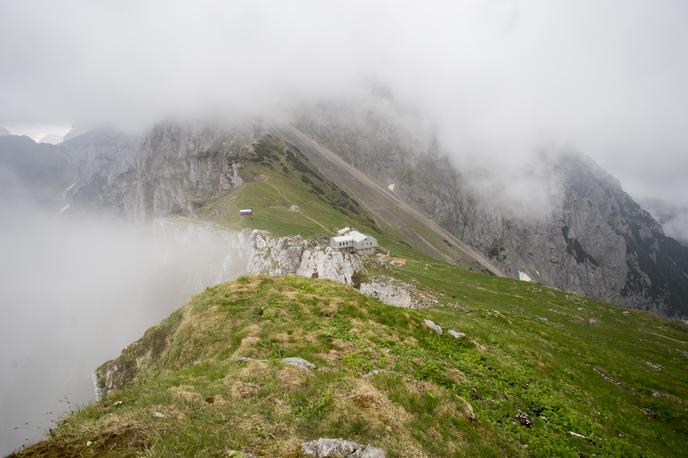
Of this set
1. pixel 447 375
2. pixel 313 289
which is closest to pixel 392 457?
pixel 447 375

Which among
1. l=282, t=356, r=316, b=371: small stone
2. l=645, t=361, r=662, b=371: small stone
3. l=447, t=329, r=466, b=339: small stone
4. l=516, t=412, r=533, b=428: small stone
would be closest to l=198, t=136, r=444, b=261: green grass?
l=645, t=361, r=662, b=371: small stone

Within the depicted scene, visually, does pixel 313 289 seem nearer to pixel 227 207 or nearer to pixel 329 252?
pixel 329 252

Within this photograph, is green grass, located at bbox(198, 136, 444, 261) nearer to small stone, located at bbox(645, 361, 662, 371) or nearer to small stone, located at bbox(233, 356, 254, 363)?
small stone, located at bbox(645, 361, 662, 371)

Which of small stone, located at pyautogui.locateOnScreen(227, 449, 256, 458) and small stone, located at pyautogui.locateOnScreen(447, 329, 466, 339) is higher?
small stone, located at pyautogui.locateOnScreen(447, 329, 466, 339)

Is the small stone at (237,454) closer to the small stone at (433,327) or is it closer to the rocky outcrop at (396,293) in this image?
the small stone at (433,327)

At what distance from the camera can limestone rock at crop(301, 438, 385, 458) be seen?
9.70m

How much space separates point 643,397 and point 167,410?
4275cm

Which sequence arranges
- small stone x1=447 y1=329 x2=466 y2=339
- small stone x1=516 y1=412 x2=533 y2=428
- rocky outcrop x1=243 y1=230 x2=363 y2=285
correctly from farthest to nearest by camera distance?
rocky outcrop x1=243 y1=230 x2=363 y2=285 < small stone x1=447 y1=329 x2=466 y2=339 < small stone x1=516 y1=412 x2=533 y2=428

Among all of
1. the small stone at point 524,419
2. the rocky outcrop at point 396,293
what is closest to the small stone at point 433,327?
the small stone at point 524,419

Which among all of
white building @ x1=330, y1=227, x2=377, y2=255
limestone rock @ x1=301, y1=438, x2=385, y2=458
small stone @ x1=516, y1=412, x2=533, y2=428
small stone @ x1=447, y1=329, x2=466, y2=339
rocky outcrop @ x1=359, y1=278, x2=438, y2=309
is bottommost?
rocky outcrop @ x1=359, y1=278, x2=438, y2=309

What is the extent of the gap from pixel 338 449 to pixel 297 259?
7779 cm

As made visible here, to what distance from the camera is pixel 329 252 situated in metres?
78.1

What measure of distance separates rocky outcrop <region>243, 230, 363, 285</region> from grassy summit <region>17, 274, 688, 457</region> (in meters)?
41.7

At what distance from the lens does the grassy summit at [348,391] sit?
10781mm
